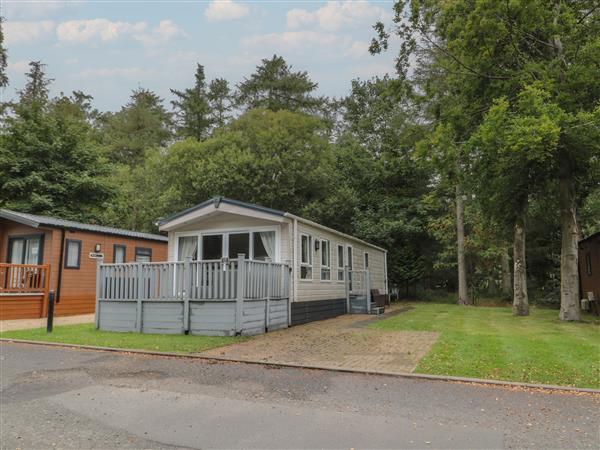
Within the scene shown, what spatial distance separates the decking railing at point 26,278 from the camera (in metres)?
12.9

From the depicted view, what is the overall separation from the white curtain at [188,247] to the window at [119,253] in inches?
191

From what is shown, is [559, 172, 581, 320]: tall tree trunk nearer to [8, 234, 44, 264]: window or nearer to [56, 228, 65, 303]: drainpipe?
[56, 228, 65, 303]: drainpipe

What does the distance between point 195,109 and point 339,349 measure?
96.6 ft

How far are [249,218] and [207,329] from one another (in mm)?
3688

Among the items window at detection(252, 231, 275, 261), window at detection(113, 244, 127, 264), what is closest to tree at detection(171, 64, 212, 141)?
window at detection(113, 244, 127, 264)

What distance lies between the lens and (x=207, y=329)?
9.04 metres

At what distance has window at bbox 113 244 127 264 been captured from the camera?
1611 cm

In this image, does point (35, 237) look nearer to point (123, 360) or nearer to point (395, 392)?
point (123, 360)

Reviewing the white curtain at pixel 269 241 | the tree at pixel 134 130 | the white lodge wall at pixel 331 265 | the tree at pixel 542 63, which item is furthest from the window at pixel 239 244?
the tree at pixel 134 130

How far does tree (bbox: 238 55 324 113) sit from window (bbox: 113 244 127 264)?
18358 millimetres

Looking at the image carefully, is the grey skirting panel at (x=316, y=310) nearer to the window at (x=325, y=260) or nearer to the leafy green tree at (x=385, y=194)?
the window at (x=325, y=260)

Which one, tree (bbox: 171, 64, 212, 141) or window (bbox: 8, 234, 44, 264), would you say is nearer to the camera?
window (bbox: 8, 234, 44, 264)

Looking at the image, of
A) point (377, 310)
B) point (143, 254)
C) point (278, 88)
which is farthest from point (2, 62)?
point (377, 310)

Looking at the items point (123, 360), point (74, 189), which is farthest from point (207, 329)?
point (74, 189)
